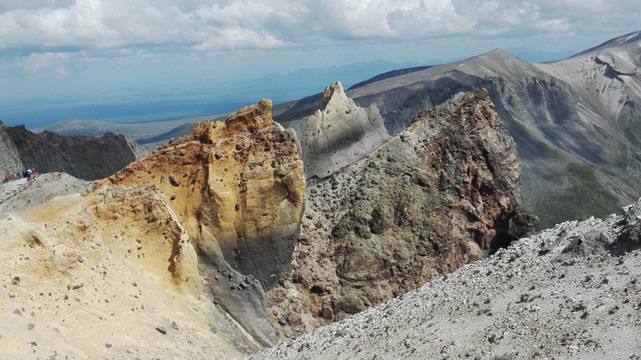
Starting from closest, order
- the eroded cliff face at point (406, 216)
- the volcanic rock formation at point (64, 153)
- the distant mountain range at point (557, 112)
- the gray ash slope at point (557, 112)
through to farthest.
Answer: the eroded cliff face at point (406, 216) → the volcanic rock formation at point (64, 153) → the gray ash slope at point (557, 112) → the distant mountain range at point (557, 112)

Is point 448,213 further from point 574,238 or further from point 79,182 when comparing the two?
point 79,182

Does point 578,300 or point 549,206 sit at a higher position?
point 578,300

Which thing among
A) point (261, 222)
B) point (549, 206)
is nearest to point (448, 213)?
point (261, 222)

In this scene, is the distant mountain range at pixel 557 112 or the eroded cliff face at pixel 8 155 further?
the distant mountain range at pixel 557 112

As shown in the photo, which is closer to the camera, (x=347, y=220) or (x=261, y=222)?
(x=261, y=222)

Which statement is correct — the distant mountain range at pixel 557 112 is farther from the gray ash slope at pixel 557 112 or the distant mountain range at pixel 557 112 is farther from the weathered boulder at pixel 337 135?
the weathered boulder at pixel 337 135

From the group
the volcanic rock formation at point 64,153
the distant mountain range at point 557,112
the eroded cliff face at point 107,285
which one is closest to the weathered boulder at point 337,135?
the eroded cliff face at point 107,285
